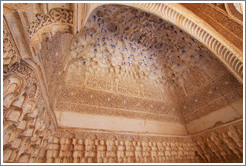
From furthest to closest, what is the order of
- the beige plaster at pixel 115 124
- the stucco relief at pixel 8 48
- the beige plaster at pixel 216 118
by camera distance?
the beige plaster at pixel 216 118 → the beige plaster at pixel 115 124 → the stucco relief at pixel 8 48

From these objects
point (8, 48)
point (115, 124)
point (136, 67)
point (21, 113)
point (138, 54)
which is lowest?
point (21, 113)

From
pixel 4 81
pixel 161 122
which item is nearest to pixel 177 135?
pixel 161 122

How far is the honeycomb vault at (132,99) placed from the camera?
257cm

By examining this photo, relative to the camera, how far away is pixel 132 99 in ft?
13.6

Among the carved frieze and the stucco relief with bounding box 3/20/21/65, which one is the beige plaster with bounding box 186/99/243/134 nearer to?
the carved frieze

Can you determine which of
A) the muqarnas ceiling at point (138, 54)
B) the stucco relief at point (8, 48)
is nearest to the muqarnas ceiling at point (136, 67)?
the muqarnas ceiling at point (138, 54)

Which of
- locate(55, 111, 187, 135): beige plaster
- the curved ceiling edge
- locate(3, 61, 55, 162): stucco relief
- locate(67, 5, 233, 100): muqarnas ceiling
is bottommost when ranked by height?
locate(3, 61, 55, 162): stucco relief

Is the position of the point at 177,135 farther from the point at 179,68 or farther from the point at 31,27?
the point at 31,27

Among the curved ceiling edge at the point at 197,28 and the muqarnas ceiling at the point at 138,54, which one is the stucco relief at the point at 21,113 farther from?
the curved ceiling edge at the point at 197,28

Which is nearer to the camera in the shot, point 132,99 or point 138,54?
point 132,99

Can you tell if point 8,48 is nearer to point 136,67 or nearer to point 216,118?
point 136,67

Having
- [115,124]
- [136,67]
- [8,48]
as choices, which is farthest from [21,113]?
[136,67]

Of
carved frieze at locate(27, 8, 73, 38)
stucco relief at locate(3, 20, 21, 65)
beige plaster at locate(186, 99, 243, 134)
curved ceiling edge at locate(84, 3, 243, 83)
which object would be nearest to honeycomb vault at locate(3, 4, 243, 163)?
beige plaster at locate(186, 99, 243, 134)

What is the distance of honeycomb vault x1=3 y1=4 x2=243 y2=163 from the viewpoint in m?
2.57
